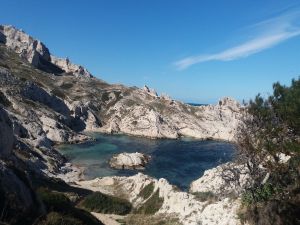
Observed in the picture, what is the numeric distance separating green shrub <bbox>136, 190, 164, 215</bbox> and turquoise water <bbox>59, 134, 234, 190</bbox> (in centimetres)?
2698

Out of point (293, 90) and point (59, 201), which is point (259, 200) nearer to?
point (293, 90)

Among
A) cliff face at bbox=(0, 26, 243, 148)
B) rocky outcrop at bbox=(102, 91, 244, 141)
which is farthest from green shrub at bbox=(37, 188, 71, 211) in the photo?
rocky outcrop at bbox=(102, 91, 244, 141)

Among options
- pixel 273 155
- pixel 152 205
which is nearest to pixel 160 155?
pixel 152 205

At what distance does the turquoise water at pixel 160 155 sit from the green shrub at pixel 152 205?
27.0 m

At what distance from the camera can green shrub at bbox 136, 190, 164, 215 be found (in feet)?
157

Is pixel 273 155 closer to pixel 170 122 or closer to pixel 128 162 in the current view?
pixel 128 162

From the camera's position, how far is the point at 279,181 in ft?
86.9

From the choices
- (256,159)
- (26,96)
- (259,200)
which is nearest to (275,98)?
(256,159)

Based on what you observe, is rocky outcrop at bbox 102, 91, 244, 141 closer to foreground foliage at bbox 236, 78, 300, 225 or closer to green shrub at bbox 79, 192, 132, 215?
green shrub at bbox 79, 192, 132, 215

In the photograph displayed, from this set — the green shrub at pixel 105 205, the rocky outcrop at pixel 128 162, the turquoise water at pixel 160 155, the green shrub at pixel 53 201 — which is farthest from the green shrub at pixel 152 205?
the rocky outcrop at pixel 128 162

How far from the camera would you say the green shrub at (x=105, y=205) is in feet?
161

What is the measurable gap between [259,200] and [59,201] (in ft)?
47.0

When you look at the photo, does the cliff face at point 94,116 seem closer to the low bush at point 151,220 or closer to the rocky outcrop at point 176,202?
the rocky outcrop at point 176,202

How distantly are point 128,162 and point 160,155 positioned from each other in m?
20.3
